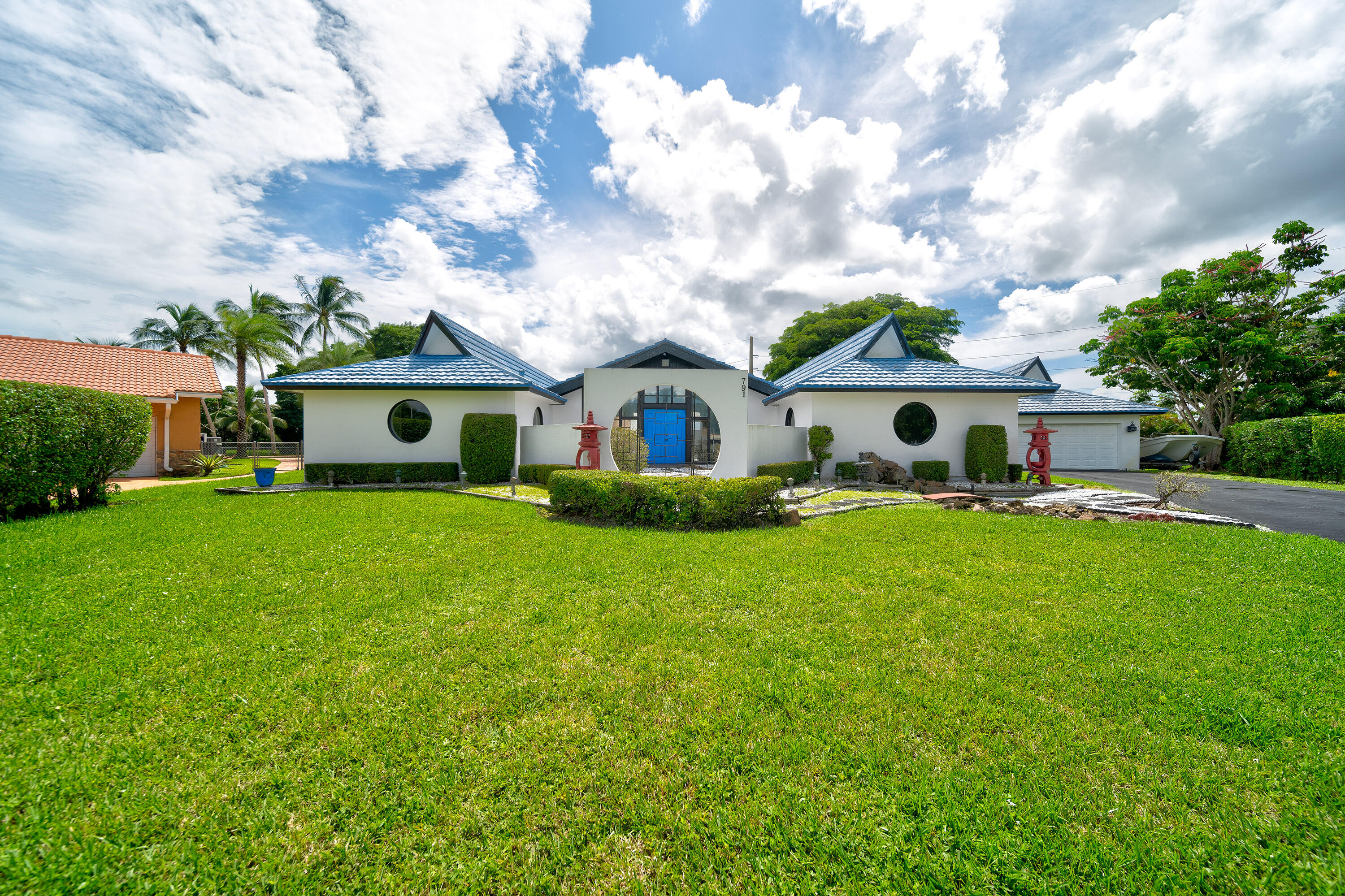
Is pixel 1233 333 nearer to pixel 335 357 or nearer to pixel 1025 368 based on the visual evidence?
pixel 1025 368

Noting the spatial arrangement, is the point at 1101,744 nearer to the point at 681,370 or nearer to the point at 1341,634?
the point at 1341,634

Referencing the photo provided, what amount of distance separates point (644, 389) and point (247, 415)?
103 ft

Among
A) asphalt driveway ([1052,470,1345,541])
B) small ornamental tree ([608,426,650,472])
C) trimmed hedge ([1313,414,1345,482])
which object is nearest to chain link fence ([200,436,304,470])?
small ornamental tree ([608,426,650,472])

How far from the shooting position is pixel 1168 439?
20.2m

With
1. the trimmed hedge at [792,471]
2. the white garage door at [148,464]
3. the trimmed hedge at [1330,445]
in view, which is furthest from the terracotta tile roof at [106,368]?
the trimmed hedge at [1330,445]

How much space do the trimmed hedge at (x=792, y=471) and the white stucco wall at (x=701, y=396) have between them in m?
0.53

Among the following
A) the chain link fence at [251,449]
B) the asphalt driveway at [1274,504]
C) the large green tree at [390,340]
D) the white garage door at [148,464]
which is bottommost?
the asphalt driveway at [1274,504]

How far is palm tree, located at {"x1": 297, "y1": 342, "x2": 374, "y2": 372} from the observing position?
1249 inches

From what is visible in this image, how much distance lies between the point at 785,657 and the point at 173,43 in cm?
1360

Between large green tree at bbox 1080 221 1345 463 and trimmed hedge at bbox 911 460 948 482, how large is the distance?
1546 centimetres

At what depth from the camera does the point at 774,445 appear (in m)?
13.7

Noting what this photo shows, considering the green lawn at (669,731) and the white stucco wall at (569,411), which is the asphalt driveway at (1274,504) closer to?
the green lawn at (669,731)

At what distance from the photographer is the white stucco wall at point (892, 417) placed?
14.2 metres

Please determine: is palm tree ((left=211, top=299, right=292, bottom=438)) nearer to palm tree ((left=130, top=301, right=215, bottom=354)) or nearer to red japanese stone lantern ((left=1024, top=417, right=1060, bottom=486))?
palm tree ((left=130, top=301, right=215, bottom=354))
